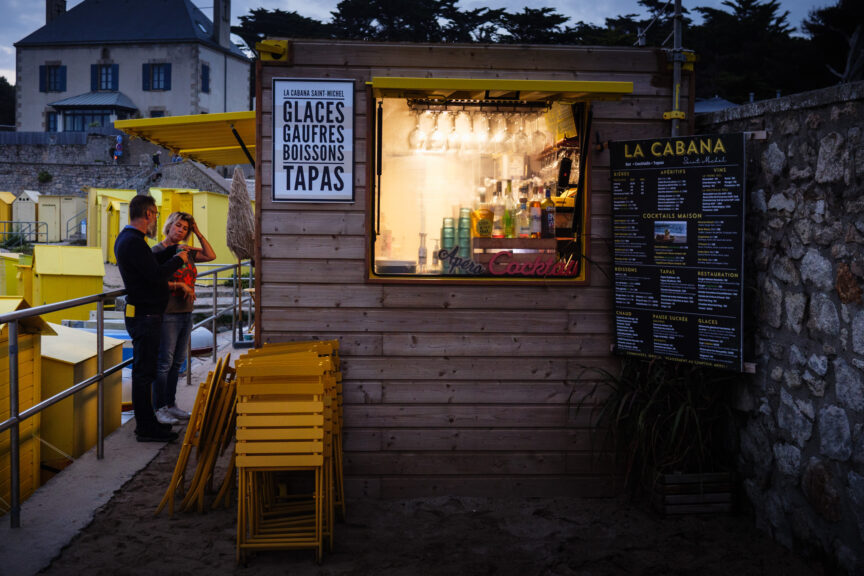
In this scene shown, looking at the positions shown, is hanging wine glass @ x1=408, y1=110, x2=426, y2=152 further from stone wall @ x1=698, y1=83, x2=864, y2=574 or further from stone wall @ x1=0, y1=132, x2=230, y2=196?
stone wall @ x1=0, y1=132, x2=230, y2=196

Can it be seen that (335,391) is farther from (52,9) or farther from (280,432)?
(52,9)

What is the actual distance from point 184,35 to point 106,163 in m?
13.1

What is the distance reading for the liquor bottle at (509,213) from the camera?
513 cm

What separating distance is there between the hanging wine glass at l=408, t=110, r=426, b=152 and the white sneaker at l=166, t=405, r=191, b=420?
9.48 ft

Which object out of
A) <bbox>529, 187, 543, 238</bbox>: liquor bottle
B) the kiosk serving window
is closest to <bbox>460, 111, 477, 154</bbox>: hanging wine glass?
the kiosk serving window

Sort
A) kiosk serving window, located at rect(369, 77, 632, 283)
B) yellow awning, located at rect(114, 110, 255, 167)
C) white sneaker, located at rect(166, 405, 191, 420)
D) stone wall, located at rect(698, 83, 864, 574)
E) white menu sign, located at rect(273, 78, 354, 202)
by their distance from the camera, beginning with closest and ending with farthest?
stone wall, located at rect(698, 83, 864, 574), white menu sign, located at rect(273, 78, 354, 202), kiosk serving window, located at rect(369, 77, 632, 283), yellow awning, located at rect(114, 110, 255, 167), white sneaker, located at rect(166, 405, 191, 420)

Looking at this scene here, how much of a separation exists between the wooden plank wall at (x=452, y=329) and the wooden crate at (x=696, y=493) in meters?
0.47

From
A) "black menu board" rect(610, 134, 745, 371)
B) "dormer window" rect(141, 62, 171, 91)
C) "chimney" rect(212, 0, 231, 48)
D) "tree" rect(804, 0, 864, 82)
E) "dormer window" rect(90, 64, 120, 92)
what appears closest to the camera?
"black menu board" rect(610, 134, 745, 371)

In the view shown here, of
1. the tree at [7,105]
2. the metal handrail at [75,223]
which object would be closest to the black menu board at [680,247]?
the metal handrail at [75,223]

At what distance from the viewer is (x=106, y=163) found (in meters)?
36.7

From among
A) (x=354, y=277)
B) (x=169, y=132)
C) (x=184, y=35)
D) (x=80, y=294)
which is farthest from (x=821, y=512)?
(x=184, y=35)

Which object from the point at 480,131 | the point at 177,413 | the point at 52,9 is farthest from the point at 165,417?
the point at 52,9

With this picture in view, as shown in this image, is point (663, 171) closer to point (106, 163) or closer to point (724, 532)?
point (724, 532)

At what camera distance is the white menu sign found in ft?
15.8
